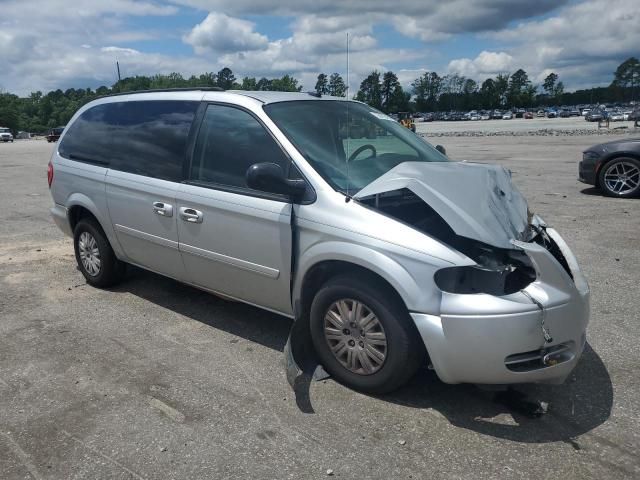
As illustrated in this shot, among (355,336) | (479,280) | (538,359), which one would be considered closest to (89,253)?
(355,336)

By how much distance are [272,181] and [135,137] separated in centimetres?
203

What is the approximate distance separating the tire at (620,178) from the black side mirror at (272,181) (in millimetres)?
8466

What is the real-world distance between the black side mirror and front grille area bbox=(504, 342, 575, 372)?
5.15 ft

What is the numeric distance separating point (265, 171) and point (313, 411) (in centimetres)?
145

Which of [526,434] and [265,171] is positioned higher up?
[265,171]

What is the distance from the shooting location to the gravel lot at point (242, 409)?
2.77 meters

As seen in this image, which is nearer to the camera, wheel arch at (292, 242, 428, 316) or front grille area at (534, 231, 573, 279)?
wheel arch at (292, 242, 428, 316)

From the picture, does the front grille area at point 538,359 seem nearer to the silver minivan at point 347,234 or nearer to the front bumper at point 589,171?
the silver minivan at point 347,234

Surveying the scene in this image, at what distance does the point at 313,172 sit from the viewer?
353cm

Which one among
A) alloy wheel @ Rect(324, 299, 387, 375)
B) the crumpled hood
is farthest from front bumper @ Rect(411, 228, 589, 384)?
alloy wheel @ Rect(324, 299, 387, 375)

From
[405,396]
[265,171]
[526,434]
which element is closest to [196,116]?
[265,171]

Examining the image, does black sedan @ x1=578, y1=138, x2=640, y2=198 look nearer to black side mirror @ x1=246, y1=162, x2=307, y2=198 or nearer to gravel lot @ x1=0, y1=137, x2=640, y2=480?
gravel lot @ x1=0, y1=137, x2=640, y2=480

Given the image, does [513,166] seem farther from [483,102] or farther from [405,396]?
[483,102]

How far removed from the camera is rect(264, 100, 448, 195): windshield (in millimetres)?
3643
